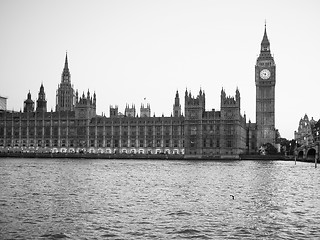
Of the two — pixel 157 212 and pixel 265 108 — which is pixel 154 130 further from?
pixel 157 212

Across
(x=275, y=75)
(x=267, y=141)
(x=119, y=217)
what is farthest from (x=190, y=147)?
(x=119, y=217)

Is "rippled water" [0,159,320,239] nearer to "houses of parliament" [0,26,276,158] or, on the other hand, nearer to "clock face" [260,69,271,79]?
"houses of parliament" [0,26,276,158]

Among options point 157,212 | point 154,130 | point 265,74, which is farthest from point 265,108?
point 157,212

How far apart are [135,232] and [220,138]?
464ft

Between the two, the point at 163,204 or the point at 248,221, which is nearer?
the point at 248,221

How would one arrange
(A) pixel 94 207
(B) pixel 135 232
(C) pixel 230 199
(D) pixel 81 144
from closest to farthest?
(B) pixel 135 232
(A) pixel 94 207
(C) pixel 230 199
(D) pixel 81 144

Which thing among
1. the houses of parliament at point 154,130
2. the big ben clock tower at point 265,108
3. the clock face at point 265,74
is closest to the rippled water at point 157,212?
the houses of parliament at point 154,130

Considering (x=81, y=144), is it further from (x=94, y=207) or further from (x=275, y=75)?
(x=94, y=207)

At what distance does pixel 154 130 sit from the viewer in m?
176

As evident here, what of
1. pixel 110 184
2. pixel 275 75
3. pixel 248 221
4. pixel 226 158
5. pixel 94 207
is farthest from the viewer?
pixel 275 75

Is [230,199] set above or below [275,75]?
below

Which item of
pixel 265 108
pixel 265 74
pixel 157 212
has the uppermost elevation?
pixel 265 74

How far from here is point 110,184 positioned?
59656 mm

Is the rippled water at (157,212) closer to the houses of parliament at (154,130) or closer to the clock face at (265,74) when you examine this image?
the houses of parliament at (154,130)
